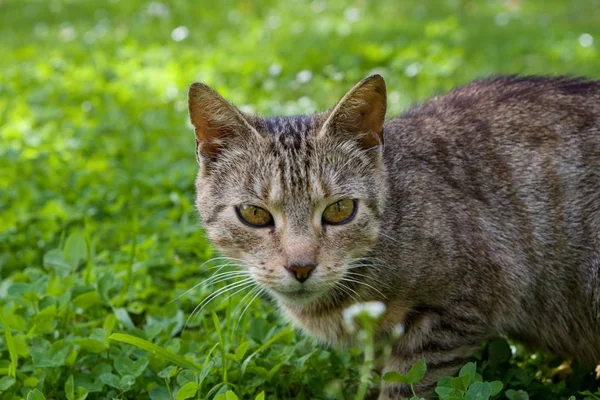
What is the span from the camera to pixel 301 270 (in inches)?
108

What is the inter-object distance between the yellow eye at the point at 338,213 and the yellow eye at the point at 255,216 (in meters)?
0.22

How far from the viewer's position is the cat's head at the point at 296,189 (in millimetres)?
2840

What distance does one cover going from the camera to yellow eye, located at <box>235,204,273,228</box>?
2.95 meters

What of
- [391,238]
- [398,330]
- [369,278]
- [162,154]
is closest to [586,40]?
[162,154]

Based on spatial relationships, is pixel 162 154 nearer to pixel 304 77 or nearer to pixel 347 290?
pixel 304 77

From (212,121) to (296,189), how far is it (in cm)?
48

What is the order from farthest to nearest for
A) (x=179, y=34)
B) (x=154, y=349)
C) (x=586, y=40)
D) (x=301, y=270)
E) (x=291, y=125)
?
(x=179, y=34) → (x=586, y=40) → (x=291, y=125) → (x=154, y=349) → (x=301, y=270)

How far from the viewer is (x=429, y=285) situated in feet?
9.73

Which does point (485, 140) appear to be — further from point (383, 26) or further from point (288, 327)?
point (383, 26)

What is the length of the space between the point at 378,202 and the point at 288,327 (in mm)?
771

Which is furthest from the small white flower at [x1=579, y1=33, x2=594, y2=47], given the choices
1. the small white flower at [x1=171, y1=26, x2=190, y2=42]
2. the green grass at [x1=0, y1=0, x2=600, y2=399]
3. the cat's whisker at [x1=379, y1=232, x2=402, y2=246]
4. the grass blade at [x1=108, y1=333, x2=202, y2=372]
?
the grass blade at [x1=108, y1=333, x2=202, y2=372]

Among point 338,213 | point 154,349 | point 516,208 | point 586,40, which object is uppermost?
point 586,40

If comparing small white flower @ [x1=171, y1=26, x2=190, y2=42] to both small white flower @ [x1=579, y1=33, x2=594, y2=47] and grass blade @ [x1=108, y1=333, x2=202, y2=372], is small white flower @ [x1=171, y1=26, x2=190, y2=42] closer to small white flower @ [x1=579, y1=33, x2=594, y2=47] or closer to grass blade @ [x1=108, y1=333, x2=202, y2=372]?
small white flower @ [x1=579, y1=33, x2=594, y2=47]

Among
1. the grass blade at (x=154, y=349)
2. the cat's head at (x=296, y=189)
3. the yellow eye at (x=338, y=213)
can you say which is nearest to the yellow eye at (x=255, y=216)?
the cat's head at (x=296, y=189)
